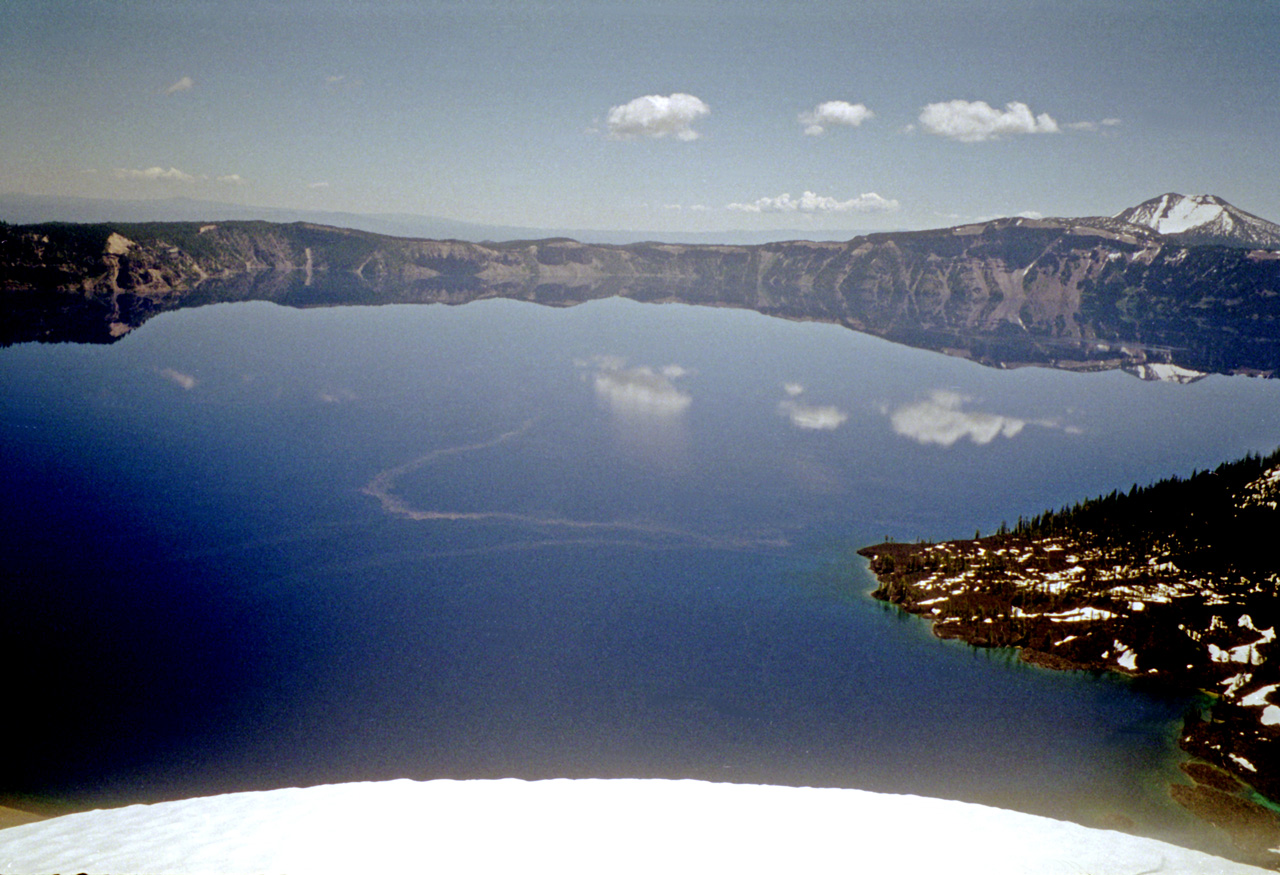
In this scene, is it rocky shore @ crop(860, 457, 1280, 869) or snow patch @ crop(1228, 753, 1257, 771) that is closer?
snow patch @ crop(1228, 753, 1257, 771)

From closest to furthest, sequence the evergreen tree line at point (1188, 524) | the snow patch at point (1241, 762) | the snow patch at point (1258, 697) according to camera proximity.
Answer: the snow patch at point (1241, 762)
the snow patch at point (1258, 697)
the evergreen tree line at point (1188, 524)

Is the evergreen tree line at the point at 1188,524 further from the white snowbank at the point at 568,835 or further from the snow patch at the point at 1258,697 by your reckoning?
the white snowbank at the point at 568,835

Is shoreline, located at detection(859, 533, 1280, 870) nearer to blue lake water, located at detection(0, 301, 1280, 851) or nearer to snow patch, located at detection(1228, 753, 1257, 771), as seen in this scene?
snow patch, located at detection(1228, 753, 1257, 771)

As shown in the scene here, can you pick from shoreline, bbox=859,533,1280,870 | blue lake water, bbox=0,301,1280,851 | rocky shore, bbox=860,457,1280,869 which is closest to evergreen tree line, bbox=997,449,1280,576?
rocky shore, bbox=860,457,1280,869

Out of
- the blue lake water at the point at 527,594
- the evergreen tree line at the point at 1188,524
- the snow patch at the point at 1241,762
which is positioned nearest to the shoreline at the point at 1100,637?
the snow patch at the point at 1241,762

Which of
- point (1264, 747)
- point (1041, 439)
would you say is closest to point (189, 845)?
point (1264, 747)

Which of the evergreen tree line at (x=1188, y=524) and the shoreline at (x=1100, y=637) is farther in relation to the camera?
the evergreen tree line at (x=1188, y=524)
